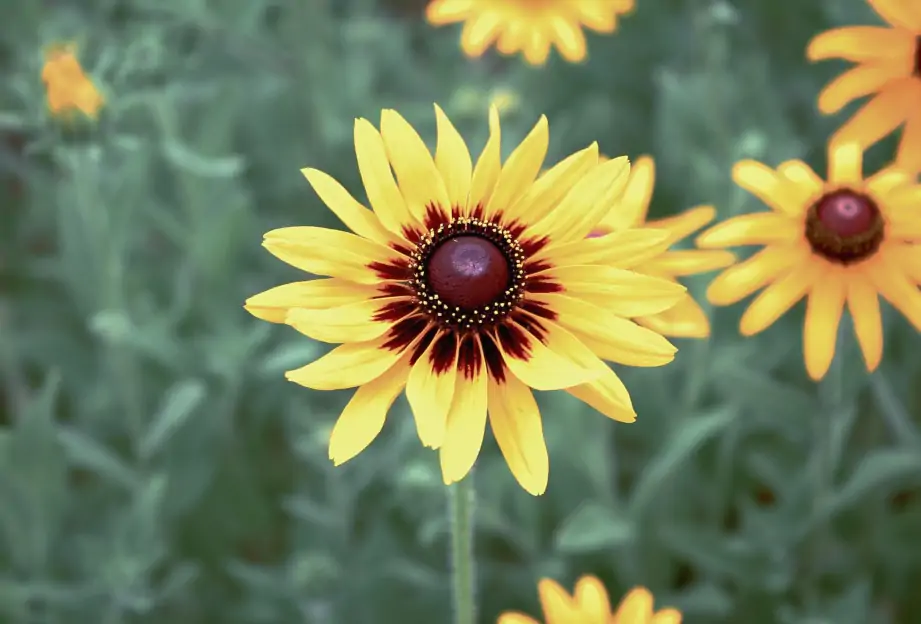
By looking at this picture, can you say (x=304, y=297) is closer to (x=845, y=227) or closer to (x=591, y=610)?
(x=591, y=610)

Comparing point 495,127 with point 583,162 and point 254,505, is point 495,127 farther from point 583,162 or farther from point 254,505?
point 254,505

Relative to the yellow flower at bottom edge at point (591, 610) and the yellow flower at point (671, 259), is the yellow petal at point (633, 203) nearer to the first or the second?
the yellow flower at point (671, 259)

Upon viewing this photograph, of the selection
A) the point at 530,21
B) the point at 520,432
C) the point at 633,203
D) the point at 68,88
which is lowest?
the point at 520,432

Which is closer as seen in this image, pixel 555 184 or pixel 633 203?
pixel 555 184

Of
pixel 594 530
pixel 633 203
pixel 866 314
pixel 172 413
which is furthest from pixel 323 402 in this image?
pixel 866 314

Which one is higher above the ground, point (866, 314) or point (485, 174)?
point (485, 174)

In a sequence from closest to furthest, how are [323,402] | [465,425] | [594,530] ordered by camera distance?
1. [465,425]
2. [594,530]
3. [323,402]

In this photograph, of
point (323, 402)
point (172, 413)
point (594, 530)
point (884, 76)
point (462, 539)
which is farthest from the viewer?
point (323, 402)
